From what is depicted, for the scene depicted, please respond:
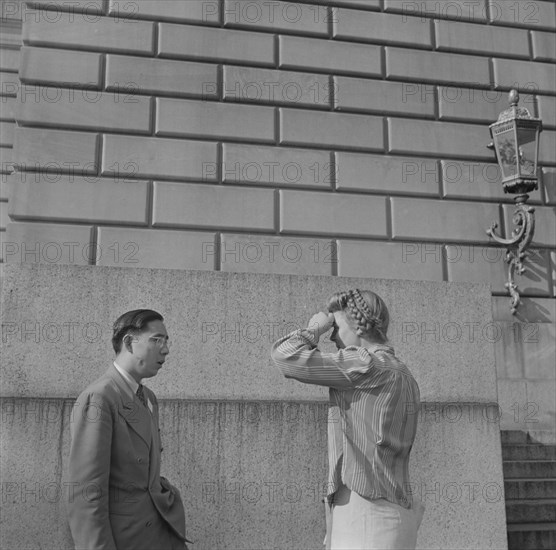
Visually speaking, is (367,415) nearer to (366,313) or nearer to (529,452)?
(366,313)

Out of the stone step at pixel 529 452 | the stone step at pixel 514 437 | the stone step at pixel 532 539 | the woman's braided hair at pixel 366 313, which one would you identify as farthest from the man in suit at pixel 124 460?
the stone step at pixel 514 437

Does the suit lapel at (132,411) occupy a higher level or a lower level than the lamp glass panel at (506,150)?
lower

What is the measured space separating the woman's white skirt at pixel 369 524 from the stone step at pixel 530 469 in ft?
15.2

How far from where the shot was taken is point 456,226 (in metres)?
9.93

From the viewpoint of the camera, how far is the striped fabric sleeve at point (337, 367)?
3.04 metres

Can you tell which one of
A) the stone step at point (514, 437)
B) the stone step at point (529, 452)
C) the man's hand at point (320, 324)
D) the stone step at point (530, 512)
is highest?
the man's hand at point (320, 324)

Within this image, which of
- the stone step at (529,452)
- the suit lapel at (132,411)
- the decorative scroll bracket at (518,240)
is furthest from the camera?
the decorative scroll bracket at (518,240)

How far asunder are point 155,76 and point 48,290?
4.68 meters

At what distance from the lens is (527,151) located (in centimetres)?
973

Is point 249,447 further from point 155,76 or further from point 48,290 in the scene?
point 155,76

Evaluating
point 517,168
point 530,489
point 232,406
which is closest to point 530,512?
point 530,489

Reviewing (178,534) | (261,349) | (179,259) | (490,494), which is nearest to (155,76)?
(179,259)

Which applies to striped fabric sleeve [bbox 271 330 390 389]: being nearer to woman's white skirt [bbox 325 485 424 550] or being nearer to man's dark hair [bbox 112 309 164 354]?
woman's white skirt [bbox 325 485 424 550]

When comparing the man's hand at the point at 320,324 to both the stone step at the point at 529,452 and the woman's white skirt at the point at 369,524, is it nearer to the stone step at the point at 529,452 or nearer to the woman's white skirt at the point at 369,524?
the woman's white skirt at the point at 369,524
